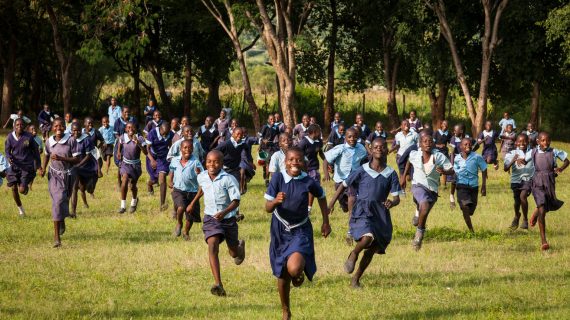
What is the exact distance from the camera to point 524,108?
54.0m

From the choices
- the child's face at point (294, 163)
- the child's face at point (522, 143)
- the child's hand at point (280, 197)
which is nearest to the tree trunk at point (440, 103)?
the child's face at point (522, 143)

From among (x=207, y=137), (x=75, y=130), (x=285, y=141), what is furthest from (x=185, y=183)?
(x=207, y=137)

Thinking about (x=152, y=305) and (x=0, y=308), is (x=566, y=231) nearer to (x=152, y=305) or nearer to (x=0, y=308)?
(x=152, y=305)

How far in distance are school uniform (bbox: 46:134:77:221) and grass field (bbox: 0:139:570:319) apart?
1.86 ft

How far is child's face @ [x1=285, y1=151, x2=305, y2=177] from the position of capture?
9.52 meters

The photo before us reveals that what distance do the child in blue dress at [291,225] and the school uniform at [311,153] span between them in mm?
7653

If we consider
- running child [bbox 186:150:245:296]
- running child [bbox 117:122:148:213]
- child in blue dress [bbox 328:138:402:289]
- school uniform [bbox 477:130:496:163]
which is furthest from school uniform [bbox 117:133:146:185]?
school uniform [bbox 477:130:496:163]

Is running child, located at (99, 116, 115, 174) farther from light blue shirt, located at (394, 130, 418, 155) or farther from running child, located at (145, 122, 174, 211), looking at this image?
light blue shirt, located at (394, 130, 418, 155)

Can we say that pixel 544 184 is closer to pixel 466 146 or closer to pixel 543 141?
pixel 543 141

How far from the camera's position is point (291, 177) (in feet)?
31.4

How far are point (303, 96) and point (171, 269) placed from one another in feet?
133

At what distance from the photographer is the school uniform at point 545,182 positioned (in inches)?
554

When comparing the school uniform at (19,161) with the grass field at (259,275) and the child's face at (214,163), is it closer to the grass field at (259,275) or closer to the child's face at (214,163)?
the grass field at (259,275)

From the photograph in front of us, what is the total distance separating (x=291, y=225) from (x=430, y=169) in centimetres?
493
